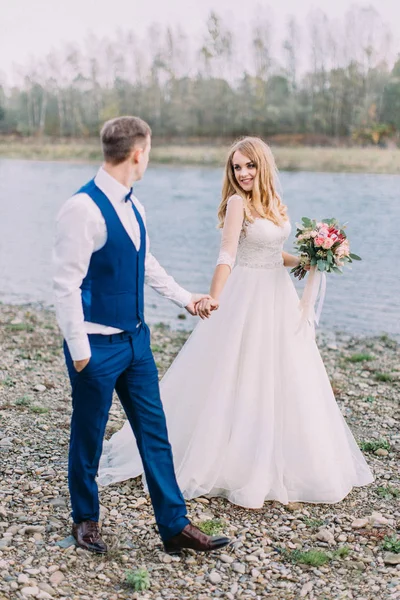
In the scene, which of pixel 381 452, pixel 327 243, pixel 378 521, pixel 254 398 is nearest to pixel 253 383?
pixel 254 398

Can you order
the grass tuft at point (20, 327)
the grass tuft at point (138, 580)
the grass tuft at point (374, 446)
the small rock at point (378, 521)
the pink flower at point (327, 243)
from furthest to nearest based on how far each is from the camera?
the grass tuft at point (20, 327) < the grass tuft at point (374, 446) < the pink flower at point (327, 243) < the small rock at point (378, 521) < the grass tuft at point (138, 580)

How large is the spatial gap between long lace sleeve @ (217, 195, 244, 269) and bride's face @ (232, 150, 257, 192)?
4.5 inches

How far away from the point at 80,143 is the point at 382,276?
118 feet

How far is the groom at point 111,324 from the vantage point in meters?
3.46

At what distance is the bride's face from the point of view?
479 cm

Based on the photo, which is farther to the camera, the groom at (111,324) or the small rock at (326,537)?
the small rock at (326,537)

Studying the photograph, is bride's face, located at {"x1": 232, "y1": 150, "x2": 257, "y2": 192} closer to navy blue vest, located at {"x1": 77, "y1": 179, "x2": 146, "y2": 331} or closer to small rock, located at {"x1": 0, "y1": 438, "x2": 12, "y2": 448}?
navy blue vest, located at {"x1": 77, "y1": 179, "x2": 146, "y2": 331}

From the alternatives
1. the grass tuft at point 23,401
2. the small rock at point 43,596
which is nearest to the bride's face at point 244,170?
the small rock at point 43,596

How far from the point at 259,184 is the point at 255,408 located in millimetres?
1448

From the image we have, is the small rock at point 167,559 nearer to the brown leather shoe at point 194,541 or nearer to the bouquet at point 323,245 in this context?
the brown leather shoe at point 194,541

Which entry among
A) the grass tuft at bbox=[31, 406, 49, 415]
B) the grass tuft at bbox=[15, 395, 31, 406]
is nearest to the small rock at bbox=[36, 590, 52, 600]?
the grass tuft at bbox=[31, 406, 49, 415]

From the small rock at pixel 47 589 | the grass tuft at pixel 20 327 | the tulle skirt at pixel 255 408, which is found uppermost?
the tulle skirt at pixel 255 408

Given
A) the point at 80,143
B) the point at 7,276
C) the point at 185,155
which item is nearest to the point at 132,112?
the point at 80,143

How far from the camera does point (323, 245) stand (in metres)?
4.89
